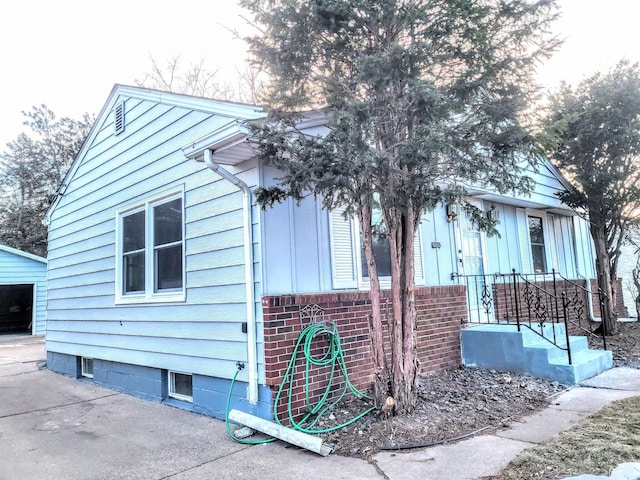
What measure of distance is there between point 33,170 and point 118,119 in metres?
21.5

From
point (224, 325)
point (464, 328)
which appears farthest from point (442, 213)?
point (224, 325)

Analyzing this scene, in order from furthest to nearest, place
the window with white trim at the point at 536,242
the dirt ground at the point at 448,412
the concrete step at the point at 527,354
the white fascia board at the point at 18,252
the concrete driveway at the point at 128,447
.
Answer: the white fascia board at the point at 18,252 < the window with white trim at the point at 536,242 < the concrete step at the point at 527,354 < the dirt ground at the point at 448,412 < the concrete driveway at the point at 128,447

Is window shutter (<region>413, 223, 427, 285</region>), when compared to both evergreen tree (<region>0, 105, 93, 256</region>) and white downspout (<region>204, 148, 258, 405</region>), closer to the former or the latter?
white downspout (<region>204, 148, 258, 405</region>)

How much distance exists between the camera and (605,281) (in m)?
8.91

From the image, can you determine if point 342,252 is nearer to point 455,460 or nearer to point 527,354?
point 455,460

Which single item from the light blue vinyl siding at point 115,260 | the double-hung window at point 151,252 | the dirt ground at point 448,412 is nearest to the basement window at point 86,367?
the light blue vinyl siding at point 115,260

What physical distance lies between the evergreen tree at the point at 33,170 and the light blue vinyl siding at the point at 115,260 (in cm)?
1802

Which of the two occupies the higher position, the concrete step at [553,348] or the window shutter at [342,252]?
the window shutter at [342,252]

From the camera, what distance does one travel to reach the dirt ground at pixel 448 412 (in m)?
3.81

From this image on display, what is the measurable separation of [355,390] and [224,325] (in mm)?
1619

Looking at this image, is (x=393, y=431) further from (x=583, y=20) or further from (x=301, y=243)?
(x=583, y=20)

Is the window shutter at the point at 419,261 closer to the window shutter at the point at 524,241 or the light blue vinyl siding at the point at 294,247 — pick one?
the light blue vinyl siding at the point at 294,247

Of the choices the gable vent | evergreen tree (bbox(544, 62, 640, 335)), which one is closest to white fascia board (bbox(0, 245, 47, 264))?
the gable vent

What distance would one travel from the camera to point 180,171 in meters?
5.89
